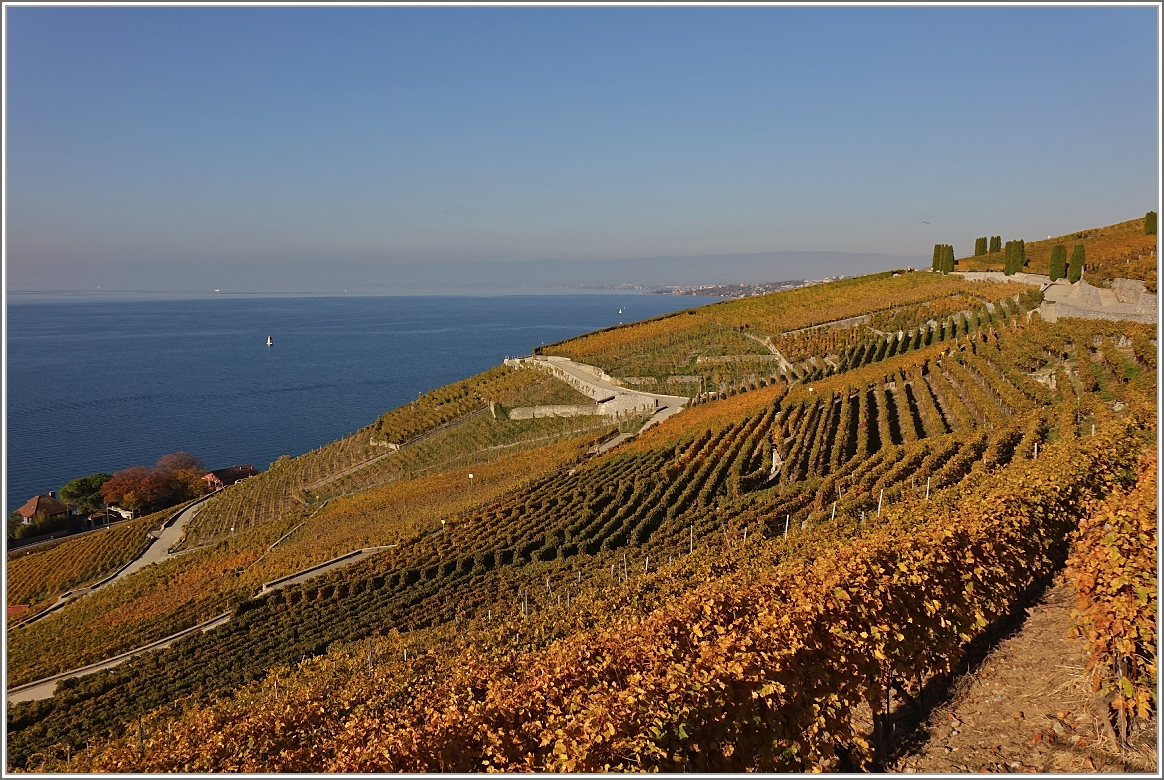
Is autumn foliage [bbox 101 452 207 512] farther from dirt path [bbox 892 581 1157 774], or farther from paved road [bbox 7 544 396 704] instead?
dirt path [bbox 892 581 1157 774]

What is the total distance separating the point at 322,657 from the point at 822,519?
12.6 m

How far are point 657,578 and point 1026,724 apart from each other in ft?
28.3

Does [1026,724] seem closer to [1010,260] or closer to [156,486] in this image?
[1010,260]

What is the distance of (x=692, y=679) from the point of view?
587 cm

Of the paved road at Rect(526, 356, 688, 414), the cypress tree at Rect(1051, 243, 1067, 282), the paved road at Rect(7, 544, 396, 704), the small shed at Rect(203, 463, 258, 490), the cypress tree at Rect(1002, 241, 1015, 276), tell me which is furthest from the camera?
the small shed at Rect(203, 463, 258, 490)

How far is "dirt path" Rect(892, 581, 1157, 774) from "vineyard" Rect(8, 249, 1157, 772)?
1.45 ft

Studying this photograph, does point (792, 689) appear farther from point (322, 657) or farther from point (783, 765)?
point (322, 657)

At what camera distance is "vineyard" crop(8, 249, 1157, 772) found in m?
6.02

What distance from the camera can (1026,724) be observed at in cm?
634

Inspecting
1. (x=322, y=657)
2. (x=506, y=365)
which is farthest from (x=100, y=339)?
(x=322, y=657)

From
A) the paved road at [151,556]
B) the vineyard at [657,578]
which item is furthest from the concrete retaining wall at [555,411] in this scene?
the paved road at [151,556]

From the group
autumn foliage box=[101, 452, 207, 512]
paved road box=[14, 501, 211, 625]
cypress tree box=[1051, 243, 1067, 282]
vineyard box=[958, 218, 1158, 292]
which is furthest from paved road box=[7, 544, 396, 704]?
cypress tree box=[1051, 243, 1067, 282]

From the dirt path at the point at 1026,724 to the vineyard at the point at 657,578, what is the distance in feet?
1.45

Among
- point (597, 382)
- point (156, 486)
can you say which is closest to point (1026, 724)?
point (597, 382)
